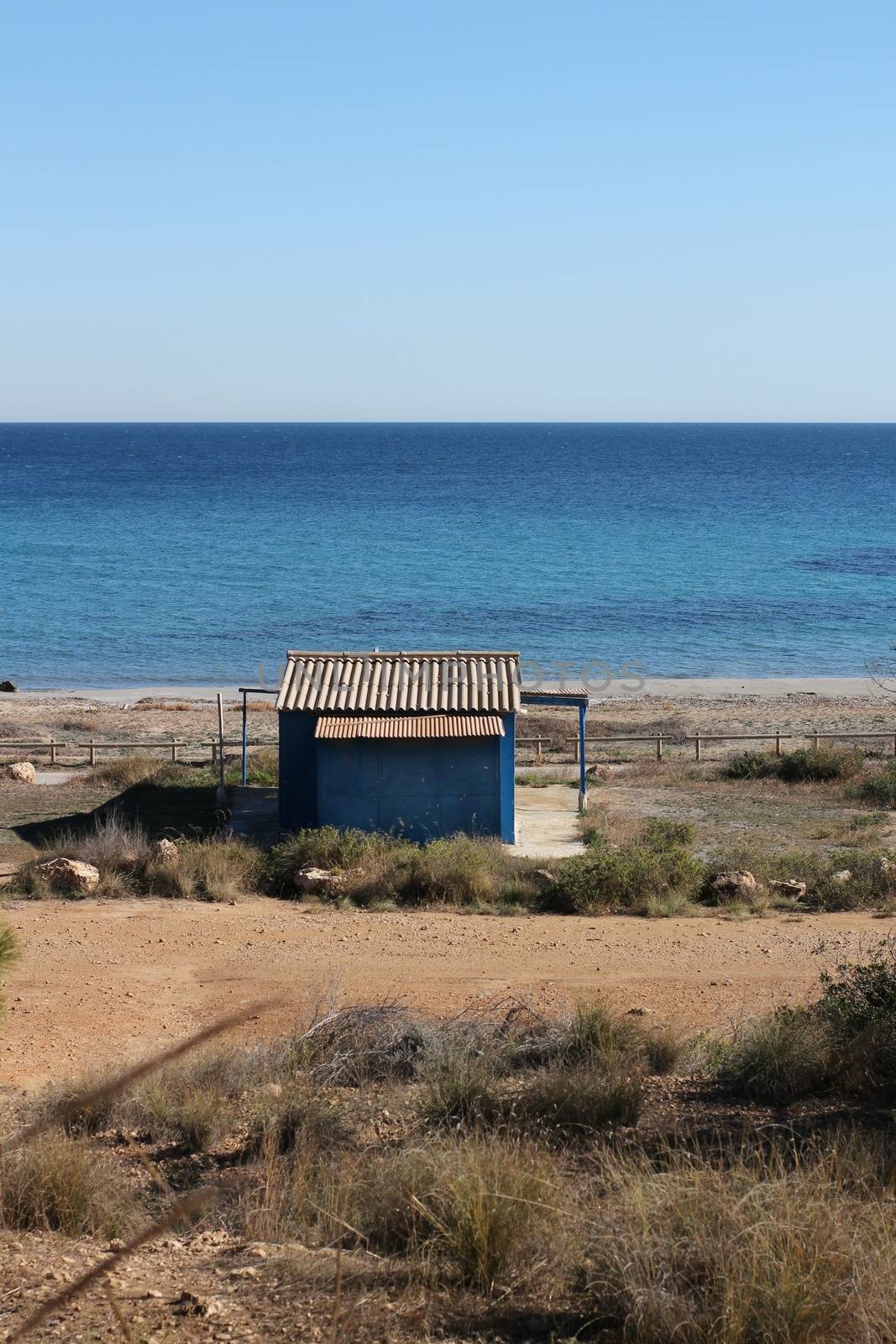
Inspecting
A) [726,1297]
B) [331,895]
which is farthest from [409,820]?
[726,1297]

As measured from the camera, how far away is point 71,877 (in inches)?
669

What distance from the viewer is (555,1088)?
8500mm

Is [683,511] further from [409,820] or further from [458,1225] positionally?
[458,1225]

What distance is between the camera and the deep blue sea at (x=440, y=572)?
50.9 metres

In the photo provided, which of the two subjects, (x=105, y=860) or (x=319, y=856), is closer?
(x=105, y=860)

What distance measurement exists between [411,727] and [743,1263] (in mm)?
14794

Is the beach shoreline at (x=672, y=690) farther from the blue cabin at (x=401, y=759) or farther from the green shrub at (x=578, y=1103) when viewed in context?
the green shrub at (x=578, y=1103)

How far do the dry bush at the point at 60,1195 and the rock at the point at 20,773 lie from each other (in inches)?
801

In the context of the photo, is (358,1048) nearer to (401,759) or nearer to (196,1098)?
(196,1098)

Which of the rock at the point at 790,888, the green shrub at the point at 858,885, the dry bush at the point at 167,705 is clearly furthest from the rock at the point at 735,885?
the dry bush at the point at 167,705

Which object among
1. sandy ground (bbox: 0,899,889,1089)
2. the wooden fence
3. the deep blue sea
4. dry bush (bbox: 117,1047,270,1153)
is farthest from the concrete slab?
the deep blue sea

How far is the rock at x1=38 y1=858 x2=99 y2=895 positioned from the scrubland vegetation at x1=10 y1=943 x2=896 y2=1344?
23.2ft

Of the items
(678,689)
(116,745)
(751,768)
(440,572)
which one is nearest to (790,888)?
(751,768)

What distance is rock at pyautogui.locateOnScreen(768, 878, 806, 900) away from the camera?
16.7m
